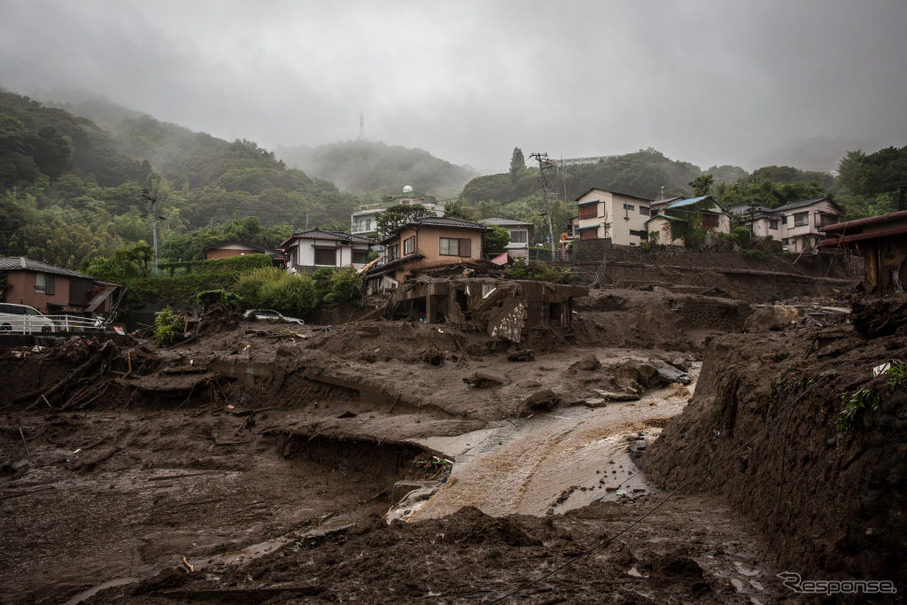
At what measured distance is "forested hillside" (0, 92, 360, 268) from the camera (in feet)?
157

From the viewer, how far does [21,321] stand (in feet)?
79.6

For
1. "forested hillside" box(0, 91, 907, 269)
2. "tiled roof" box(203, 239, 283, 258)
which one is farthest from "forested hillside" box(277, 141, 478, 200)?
"tiled roof" box(203, 239, 283, 258)

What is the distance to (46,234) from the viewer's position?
46.1m

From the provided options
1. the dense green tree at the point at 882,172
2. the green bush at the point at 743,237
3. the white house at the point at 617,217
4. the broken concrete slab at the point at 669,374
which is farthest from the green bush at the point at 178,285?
the dense green tree at the point at 882,172

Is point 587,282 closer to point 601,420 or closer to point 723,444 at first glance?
point 601,420

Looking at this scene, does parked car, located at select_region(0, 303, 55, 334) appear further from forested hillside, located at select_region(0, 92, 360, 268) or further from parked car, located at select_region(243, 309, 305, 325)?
forested hillside, located at select_region(0, 92, 360, 268)

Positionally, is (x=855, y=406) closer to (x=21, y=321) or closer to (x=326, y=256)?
(x=21, y=321)

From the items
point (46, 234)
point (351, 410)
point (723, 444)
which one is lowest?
point (351, 410)

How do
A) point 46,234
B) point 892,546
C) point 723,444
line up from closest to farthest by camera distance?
point 892,546 → point 723,444 → point 46,234

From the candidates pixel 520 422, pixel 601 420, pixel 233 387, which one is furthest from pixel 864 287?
pixel 233 387

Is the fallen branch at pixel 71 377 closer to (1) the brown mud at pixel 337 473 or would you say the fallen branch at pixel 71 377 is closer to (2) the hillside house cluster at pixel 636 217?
(1) the brown mud at pixel 337 473

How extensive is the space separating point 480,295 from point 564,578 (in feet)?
61.0

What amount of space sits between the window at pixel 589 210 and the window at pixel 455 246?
15.8 m

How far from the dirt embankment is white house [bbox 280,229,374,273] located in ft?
122
